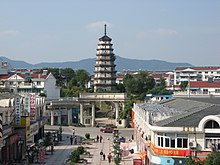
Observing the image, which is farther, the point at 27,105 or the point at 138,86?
the point at 138,86

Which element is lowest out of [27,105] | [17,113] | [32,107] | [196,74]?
[17,113]

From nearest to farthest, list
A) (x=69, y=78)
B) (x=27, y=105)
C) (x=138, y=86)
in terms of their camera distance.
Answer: (x=27, y=105) → (x=138, y=86) → (x=69, y=78)

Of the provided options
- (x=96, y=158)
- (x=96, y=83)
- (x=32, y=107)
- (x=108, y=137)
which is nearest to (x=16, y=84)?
(x=96, y=83)

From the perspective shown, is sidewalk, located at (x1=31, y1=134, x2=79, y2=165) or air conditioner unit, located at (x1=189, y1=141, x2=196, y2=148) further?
sidewalk, located at (x1=31, y1=134, x2=79, y2=165)

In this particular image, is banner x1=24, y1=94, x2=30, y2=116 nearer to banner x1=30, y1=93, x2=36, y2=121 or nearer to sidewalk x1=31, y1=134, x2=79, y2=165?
banner x1=30, y1=93, x2=36, y2=121

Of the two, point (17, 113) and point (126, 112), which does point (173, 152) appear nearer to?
point (17, 113)

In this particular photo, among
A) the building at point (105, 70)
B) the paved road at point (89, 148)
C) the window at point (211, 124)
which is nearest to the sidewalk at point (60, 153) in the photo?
the paved road at point (89, 148)

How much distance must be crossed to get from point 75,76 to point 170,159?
124 m

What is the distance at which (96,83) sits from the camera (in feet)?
389

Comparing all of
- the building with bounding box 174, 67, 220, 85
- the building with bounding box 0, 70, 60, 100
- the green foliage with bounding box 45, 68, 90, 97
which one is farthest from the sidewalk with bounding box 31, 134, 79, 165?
the building with bounding box 174, 67, 220, 85

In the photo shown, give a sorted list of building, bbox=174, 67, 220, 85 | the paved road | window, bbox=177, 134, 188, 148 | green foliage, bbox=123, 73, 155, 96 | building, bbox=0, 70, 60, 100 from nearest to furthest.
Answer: window, bbox=177, 134, 188, 148
the paved road
building, bbox=0, 70, 60, 100
green foliage, bbox=123, 73, 155, 96
building, bbox=174, 67, 220, 85

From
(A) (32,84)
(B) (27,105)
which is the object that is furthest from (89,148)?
(A) (32,84)

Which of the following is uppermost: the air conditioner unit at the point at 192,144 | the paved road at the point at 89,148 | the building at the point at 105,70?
the building at the point at 105,70

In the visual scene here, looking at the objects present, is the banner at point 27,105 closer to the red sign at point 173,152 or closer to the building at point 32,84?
the red sign at point 173,152
